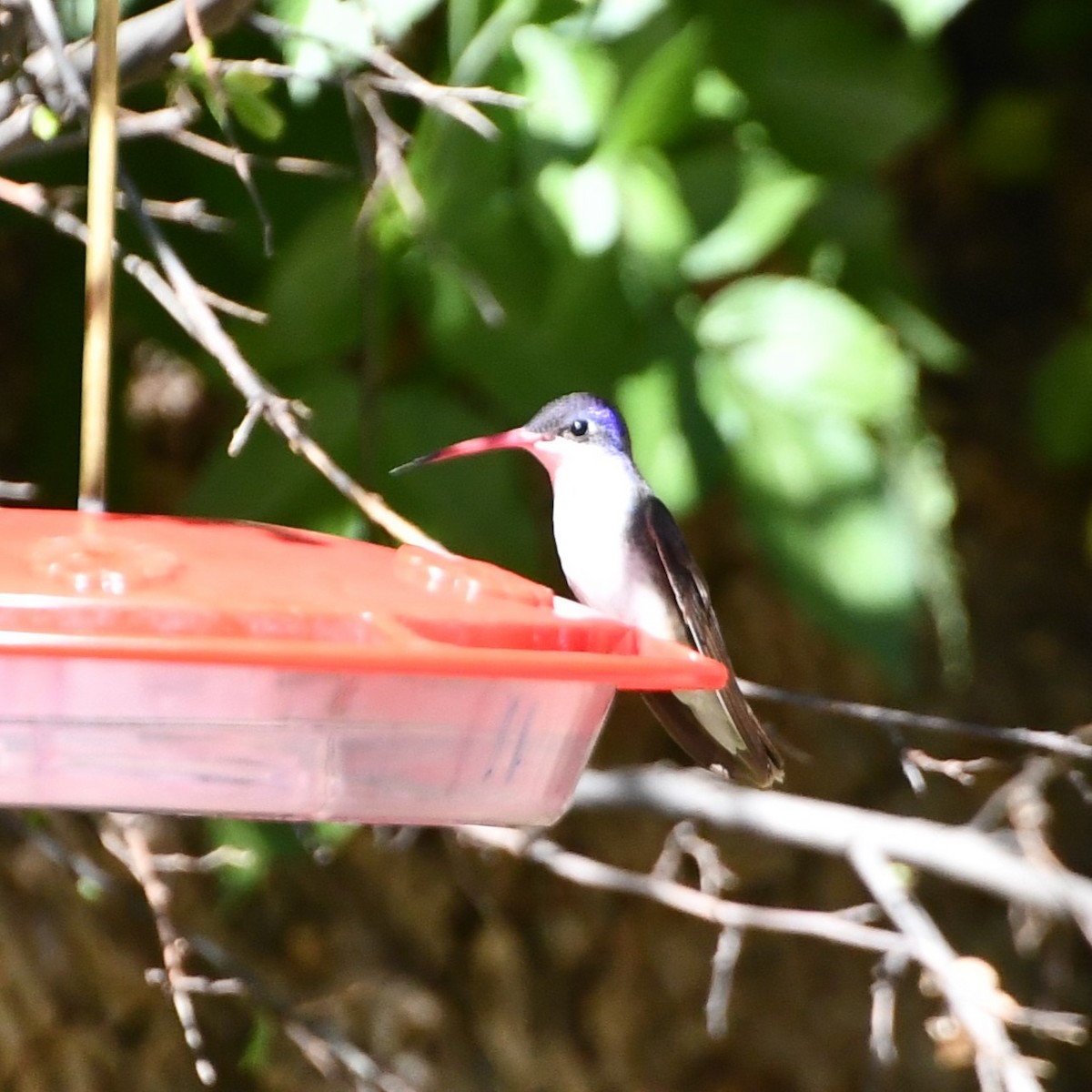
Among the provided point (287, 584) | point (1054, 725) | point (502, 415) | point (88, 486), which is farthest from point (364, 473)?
point (1054, 725)

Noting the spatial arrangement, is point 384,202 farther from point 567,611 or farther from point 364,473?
point 567,611

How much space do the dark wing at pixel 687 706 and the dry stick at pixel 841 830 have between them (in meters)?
0.57

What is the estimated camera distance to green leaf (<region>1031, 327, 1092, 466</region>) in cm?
359

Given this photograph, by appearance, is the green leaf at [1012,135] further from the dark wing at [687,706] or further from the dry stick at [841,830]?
the dark wing at [687,706]

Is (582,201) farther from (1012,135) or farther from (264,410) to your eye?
(1012,135)

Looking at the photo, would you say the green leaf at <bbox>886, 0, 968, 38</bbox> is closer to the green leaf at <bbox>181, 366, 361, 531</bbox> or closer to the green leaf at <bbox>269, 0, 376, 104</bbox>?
the green leaf at <bbox>269, 0, 376, 104</bbox>

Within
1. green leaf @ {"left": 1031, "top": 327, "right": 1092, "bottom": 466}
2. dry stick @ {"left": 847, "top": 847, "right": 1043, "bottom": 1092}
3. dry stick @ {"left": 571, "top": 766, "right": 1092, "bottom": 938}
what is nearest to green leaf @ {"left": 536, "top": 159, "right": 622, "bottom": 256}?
dry stick @ {"left": 571, "top": 766, "right": 1092, "bottom": 938}

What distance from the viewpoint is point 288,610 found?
958 millimetres

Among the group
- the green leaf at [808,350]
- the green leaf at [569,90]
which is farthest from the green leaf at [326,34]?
the green leaf at [808,350]

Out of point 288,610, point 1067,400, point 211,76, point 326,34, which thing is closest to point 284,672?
point 288,610

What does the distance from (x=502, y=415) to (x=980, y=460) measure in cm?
283

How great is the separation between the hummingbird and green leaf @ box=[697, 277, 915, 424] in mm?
283

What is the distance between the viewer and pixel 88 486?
123 cm

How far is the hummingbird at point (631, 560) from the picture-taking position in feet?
5.90
